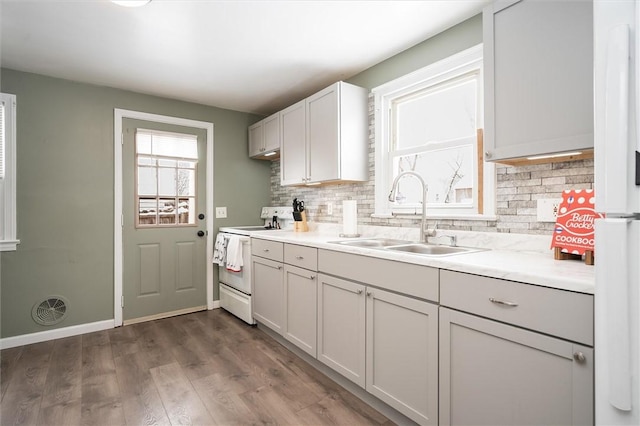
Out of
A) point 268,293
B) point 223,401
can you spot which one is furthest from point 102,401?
point 268,293

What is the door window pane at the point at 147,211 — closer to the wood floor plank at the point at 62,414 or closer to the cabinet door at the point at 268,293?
the cabinet door at the point at 268,293

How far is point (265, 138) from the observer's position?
3787 millimetres

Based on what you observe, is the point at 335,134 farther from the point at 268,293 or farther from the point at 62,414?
the point at 62,414

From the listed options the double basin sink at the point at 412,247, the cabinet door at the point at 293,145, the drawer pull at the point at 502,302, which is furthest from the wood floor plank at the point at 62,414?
the cabinet door at the point at 293,145

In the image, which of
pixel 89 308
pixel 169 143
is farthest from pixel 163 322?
pixel 169 143

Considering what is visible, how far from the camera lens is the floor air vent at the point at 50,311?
290cm

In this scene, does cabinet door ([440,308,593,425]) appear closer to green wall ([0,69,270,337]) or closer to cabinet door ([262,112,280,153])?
cabinet door ([262,112,280,153])

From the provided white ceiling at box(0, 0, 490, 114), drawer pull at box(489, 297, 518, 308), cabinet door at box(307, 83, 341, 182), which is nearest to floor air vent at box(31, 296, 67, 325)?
white ceiling at box(0, 0, 490, 114)

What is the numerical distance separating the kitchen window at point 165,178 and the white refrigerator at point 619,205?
3603 millimetres

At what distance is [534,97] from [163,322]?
3616mm

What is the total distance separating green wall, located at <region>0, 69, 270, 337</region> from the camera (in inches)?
112

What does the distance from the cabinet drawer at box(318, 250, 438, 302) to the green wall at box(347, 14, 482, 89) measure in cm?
151

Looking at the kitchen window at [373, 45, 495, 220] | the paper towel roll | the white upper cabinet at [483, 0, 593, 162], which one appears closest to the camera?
the white upper cabinet at [483, 0, 593, 162]

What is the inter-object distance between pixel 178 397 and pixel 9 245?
6.88 feet
